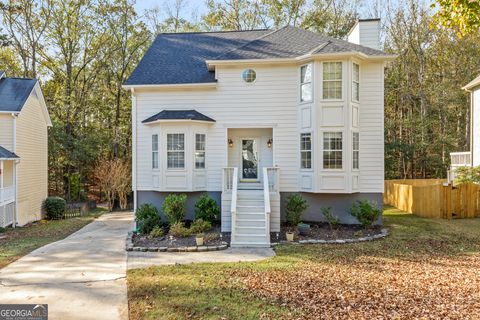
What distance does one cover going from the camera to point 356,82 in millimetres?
12484

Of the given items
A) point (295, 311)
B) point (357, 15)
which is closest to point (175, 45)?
point (295, 311)

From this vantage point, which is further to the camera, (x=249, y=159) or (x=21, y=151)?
(x=21, y=151)

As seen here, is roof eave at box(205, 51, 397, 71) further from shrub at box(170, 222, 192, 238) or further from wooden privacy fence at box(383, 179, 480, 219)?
wooden privacy fence at box(383, 179, 480, 219)

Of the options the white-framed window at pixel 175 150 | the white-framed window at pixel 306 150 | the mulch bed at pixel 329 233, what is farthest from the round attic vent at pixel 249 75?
the mulch bed at pixel 329 233

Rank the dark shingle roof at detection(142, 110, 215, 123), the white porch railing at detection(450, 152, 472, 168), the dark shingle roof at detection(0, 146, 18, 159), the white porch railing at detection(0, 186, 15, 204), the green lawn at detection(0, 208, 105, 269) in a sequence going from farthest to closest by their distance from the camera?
the white porch railing at detection(450, 152, 472, 168) → the dark shingle roof at detection(0, 146, 18, 159) → the white porch railing at detection(0, 186, 15, 204) → the dark shingle roof at detection(142, 110, 215, 123) → the green lawn at detection(0, 208, 105, 269)

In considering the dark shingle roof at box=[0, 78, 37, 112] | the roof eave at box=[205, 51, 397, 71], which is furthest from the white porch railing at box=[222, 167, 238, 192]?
the dark shingle roof at box=[0, 78, 37, 112]

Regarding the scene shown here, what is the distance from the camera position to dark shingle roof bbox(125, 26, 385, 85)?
12.9 metres

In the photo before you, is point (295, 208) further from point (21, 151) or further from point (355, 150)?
point (21, 151)

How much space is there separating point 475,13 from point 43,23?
27699 mm

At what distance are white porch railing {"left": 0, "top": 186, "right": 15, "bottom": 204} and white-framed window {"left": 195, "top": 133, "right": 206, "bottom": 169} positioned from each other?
9.39 meters

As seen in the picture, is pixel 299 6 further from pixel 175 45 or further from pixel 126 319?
pixel 126 319

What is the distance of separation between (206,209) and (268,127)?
399cm

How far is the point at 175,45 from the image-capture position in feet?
52.1

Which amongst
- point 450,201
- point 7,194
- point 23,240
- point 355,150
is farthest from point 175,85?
point 450,201
